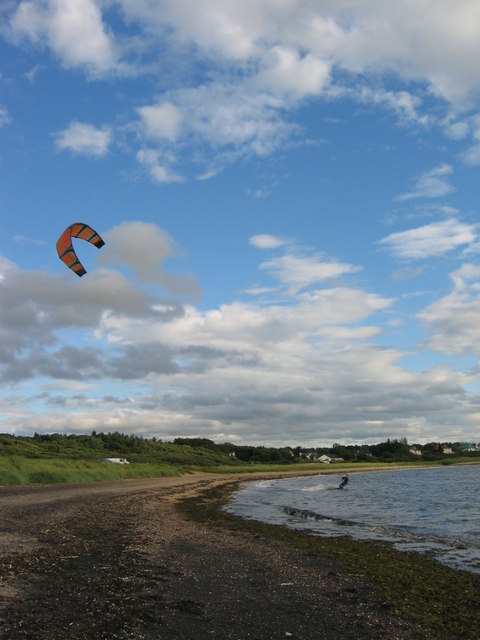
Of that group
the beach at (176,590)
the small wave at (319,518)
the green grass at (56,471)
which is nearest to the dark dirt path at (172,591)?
the beach at (176,590)

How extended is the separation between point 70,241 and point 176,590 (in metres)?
10.6

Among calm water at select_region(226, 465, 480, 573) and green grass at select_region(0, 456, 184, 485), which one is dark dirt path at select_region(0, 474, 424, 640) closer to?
calm water at select_region(226, 465, 480, 573)

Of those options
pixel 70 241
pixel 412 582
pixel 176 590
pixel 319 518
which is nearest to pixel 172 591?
pixel 176 590

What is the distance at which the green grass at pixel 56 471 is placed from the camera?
1802 inches

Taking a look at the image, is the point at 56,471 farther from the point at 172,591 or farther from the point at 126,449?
the point at 126,449

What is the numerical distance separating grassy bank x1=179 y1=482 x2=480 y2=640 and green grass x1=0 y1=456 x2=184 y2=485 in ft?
103

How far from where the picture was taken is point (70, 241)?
16.4 metres

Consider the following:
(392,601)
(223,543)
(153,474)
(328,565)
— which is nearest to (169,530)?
(223,543)

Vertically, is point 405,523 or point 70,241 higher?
point 70,241

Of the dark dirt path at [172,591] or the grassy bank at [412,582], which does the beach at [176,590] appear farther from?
the grassy bank at [412,582]

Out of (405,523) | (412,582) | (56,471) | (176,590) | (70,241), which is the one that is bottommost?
(405,523)

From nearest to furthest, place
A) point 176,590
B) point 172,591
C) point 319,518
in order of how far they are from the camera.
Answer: point 172,591 < point 176,590 < point 319,518

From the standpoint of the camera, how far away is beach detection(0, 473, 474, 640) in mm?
7996

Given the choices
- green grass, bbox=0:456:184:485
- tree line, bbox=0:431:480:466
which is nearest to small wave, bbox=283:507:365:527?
green grass, bbox=0:456:184:485
